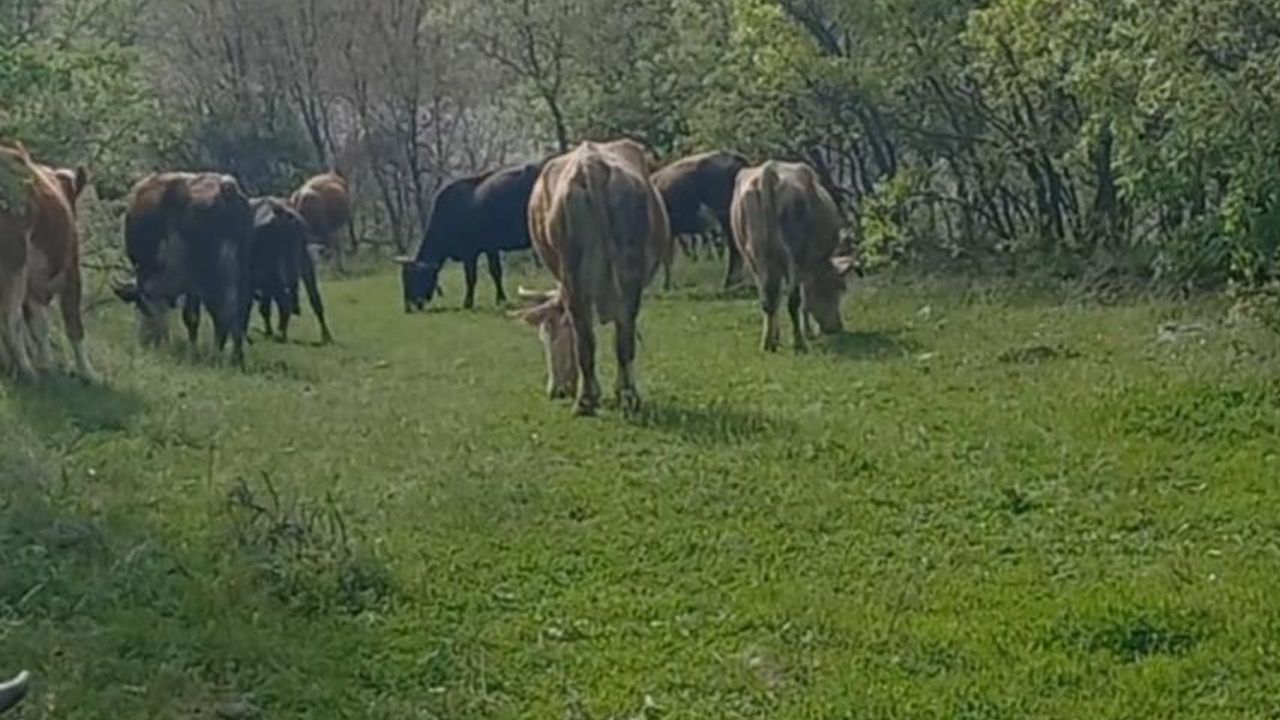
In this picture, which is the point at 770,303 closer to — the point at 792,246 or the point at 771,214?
the point at 792,246

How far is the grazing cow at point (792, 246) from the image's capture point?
15289 millimetres

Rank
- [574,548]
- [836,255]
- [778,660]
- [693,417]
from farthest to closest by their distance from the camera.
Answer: [836,255] < [693,417] < [574,548] < [778,660]

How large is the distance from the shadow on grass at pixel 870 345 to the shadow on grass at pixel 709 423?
3.01 meters

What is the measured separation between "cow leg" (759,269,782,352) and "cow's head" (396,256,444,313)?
8.88 m

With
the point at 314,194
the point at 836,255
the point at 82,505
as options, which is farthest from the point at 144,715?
the point at 314,194

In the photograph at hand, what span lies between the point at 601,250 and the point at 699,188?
1262 cm

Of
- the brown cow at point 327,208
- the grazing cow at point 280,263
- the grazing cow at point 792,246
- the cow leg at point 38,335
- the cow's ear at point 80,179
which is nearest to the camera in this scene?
the cow leg at point 38,335

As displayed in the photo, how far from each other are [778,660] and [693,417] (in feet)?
15.9

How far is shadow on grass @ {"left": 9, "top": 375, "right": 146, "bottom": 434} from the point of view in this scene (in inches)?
389

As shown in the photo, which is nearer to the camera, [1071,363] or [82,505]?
[82,505]

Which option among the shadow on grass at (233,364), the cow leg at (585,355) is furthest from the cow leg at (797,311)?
the cow leg at (585,355)

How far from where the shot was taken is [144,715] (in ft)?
17.8

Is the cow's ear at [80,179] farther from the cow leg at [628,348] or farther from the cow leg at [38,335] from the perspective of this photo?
the cow leg at [628,348]

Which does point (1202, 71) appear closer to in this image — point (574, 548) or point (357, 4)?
point (574, 548)
